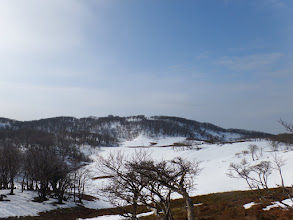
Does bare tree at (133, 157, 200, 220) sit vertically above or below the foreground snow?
above

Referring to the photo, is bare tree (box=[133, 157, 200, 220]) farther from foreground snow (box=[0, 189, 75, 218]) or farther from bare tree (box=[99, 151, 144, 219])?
foreground snow (box=[0, 189, 75, 218])

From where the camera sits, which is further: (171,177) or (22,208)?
(22,208)

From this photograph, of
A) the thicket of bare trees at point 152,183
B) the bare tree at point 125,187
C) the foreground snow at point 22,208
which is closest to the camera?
the thicket of bare trees at point 152,183

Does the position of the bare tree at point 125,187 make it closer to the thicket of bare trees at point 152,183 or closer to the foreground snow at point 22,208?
the thicket of bare trees at point 152,183

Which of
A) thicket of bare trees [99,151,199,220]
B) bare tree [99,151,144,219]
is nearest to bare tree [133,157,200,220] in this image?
thicket of bare trees [99,151,199,220]

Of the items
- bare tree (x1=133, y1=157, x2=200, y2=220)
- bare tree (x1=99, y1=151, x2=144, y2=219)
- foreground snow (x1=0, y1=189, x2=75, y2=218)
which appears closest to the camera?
bare tree (x1=133, y1=157, x2=200, y2=220)

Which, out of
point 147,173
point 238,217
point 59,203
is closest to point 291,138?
point 147,173

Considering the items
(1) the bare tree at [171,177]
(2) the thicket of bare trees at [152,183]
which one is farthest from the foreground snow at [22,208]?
(1) the bare tree at [171,177]

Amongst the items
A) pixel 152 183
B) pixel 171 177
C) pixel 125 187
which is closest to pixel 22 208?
pixel 125 187

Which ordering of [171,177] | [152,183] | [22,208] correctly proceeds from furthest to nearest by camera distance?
[22,208] → [152,183] → [171,177]

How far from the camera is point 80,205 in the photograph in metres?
35.8

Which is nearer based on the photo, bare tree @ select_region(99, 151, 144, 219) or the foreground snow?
bare tree @ select_region(99, 151, 144, 219)

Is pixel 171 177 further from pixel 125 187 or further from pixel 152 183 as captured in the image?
pixel 125 187

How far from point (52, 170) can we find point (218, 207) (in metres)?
30.9
